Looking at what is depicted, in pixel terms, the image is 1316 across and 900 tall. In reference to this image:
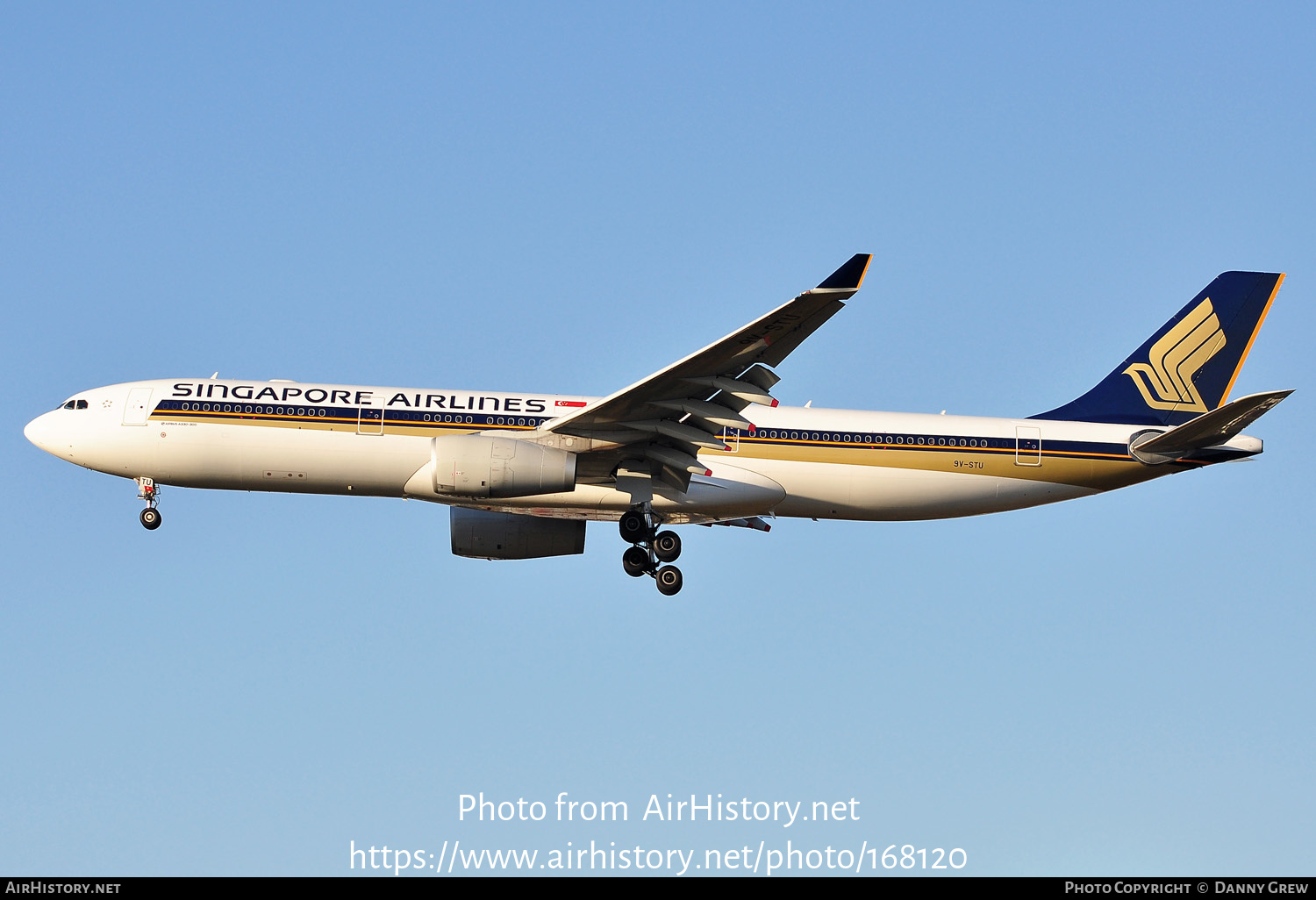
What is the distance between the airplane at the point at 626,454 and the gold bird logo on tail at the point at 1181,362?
4.00 ft

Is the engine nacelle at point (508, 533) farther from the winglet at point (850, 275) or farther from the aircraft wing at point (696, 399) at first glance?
the winglet at point (850, 275)

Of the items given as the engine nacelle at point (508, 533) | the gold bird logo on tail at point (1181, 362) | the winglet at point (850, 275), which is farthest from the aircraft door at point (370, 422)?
the gold bird logo on tail at point (1181, 362)

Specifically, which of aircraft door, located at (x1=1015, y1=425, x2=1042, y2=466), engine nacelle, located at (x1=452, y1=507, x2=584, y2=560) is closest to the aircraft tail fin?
aircraft door, located at (x1=1015, y1=425, x2=1042, y2=466)

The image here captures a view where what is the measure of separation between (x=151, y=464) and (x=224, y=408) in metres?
2.10

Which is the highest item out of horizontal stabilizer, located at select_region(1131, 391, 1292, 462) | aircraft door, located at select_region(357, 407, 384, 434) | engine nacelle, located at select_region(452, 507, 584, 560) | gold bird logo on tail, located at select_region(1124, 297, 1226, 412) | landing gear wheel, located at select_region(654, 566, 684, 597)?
gold bird logo on tail, located at select_region(1124, 297, 1226, 412)

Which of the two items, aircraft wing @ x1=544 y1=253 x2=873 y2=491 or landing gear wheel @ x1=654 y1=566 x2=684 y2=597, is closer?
aircraft wing @ x1=544 y1=253 x2=873 y2=491

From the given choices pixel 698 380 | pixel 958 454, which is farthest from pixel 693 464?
pixel 958 454

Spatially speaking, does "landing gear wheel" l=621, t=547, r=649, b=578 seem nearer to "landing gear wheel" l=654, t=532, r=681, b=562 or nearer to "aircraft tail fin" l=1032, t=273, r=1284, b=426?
"landing gear wheel" l=654, t=532, r=681, b=562

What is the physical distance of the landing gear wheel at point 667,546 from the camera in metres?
32.1

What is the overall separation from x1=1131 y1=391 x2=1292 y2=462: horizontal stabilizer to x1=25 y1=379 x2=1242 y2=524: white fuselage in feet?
1.25

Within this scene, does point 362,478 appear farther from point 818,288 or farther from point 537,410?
point 818,288

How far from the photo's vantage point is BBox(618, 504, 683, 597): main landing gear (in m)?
32.1

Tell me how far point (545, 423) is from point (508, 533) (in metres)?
3.50
